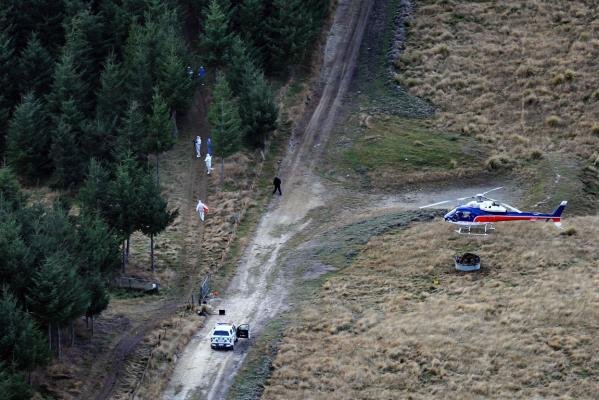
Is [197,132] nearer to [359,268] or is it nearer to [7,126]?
[7,126]

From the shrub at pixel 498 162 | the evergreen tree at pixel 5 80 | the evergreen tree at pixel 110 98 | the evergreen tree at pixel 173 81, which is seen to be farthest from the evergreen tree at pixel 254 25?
the shrub at pixel 498 162

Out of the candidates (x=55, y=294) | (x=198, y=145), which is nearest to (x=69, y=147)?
(x=198, y=145)

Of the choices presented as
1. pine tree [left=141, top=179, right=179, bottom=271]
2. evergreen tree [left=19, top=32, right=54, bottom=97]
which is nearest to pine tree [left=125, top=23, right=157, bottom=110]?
evergreen tree [left=19, top=32, right=54, bottom=97]

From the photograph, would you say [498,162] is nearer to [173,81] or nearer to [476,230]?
[476,230]

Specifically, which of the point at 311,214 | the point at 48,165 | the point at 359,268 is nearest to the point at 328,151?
the point at 311,214

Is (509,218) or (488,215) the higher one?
(488,215)

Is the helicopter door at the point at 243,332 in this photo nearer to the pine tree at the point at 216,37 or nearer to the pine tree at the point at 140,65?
the pine tree at the point at 140,65
